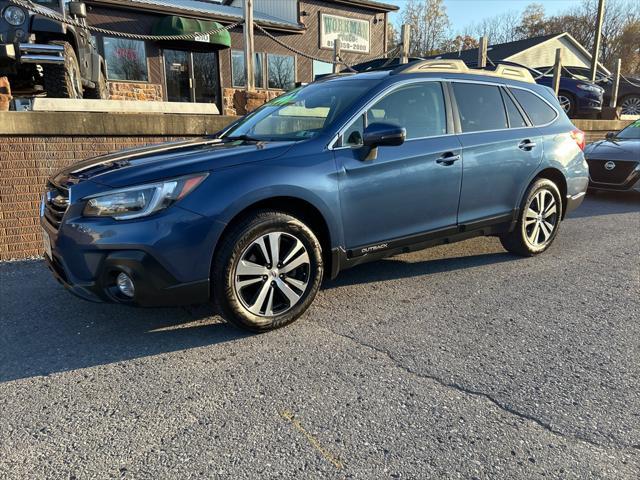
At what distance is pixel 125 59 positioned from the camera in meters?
14.3

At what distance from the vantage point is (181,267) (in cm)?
297

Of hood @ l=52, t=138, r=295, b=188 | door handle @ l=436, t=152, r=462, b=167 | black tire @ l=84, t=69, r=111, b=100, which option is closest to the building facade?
black tire @ l=84, t=69, r=111, b=100

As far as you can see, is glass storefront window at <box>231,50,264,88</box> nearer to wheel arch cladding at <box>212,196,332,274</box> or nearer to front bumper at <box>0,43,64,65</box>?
front bumper at <box>0,43,64,65</box>

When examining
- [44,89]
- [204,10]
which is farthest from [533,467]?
[204,10]

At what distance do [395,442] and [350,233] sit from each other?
1.67 metres

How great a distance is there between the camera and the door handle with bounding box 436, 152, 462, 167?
401cm

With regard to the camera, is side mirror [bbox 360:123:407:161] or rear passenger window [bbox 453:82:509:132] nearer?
side mirror [bbox 360:123:407:161]

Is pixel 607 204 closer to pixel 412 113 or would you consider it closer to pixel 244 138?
pixel 412 113

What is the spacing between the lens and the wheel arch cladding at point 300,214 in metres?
3.18

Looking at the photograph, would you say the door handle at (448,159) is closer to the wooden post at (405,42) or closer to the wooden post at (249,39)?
the wooden post at (249,39)

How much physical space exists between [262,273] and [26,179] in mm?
3294

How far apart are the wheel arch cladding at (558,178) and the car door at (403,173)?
1.37m

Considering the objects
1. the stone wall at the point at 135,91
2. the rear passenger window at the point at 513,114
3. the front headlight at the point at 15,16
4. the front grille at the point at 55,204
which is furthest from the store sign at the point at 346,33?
the front grille at the point at 55,204

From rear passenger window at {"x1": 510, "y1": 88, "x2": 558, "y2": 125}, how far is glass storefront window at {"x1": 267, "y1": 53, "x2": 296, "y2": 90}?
13215mm
